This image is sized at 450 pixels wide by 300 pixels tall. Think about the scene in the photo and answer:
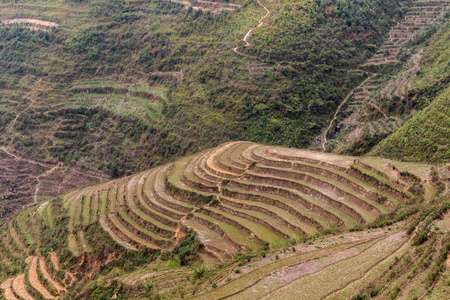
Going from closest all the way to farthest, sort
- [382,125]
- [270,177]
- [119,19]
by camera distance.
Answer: [270,177] < [382,125] < [119,19]

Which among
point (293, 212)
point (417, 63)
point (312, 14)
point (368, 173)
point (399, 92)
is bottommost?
point (293, 212)

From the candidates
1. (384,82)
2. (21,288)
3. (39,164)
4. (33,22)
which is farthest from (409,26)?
(33,22)

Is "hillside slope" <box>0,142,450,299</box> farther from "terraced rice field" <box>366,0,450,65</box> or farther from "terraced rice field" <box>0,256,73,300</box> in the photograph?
"terraced rice field" <box>366,0,450,65</box>

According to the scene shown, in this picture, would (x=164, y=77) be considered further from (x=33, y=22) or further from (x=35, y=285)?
(x=35, y=285)

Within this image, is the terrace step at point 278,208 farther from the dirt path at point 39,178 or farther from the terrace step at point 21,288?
the dirt path at point 39,178

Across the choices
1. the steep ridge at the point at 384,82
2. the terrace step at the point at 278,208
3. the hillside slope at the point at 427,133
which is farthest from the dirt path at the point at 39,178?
the hillside slope at the point at 427,133

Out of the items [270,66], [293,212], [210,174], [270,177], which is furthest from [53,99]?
[293,212]

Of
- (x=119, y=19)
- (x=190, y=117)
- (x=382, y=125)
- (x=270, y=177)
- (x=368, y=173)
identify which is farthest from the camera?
(x=119, y=19)

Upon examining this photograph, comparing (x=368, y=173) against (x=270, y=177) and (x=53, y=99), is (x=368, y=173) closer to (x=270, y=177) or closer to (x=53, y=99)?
(x=270, y=177)
